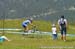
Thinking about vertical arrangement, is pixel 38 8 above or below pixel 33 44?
above

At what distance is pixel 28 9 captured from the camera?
163625 millimetres

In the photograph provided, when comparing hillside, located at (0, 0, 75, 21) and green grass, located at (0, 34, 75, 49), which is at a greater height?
hillside, located at (0, 0, 75, 21)

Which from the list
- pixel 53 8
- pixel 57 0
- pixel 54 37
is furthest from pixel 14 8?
pixel 54 37

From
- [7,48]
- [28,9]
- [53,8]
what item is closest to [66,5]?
[53,8]

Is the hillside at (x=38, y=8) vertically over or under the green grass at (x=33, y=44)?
over

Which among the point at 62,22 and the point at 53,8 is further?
the point at 53,8

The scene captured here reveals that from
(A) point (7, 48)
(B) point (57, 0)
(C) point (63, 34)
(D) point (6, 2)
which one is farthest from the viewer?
(B) point (57, 0)

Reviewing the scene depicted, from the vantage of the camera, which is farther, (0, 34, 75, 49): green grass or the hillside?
the hillside

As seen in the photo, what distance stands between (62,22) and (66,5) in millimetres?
139794

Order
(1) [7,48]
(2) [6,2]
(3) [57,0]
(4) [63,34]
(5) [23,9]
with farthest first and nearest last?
(3) [57,0]
(5) [23,9]
(2) [6,2]
(4) [63,34]
(1) [7,48]

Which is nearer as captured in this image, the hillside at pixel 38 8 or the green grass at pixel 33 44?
the green grass at pixel 33 44

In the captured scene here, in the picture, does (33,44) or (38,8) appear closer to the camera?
(33,44)

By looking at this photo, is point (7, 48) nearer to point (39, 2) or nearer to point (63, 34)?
point (63, 34)

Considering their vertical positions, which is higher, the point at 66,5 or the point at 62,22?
the point at 66,5
